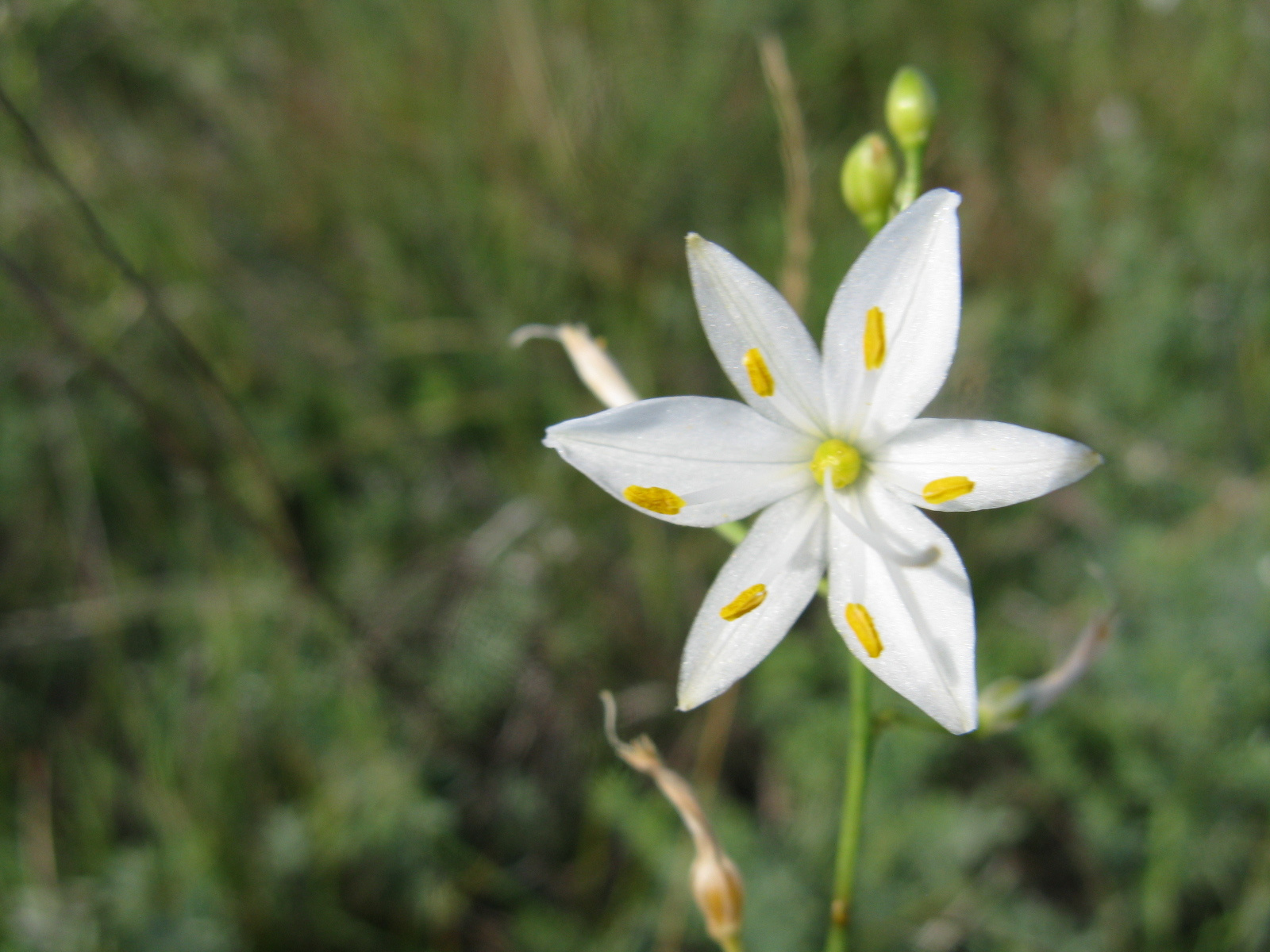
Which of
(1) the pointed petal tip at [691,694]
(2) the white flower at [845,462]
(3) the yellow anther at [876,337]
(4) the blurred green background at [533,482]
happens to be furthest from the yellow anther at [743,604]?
(4) the blurred green background at [533,482]

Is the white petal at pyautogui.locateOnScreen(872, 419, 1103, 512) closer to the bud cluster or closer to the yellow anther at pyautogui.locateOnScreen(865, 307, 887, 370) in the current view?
the yellow anther at pyautogui.locateOnScreen(865, 307, 887, 370)

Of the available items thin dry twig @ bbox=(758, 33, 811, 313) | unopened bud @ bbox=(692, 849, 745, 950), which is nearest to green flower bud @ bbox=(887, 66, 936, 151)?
thin dry twig @ bbox=(758, 33, 811, 313)

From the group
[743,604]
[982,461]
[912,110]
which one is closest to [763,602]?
[743,604]

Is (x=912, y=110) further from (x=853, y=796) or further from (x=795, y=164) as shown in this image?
(x=853, y=796)

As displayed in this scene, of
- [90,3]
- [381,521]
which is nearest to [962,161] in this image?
[381,521]

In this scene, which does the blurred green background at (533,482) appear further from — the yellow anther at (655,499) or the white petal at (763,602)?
the yellow anther at (655,499)

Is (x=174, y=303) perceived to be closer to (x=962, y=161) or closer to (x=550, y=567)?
(x=550, y=567)
